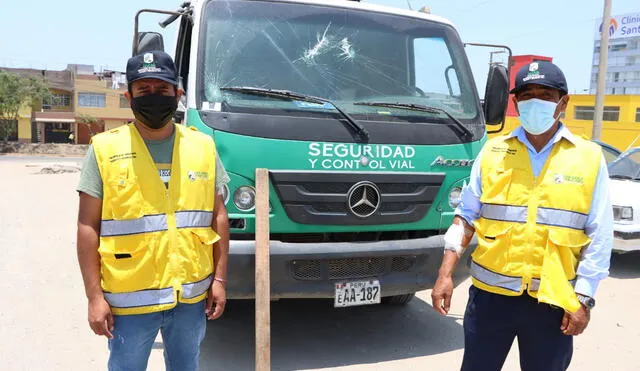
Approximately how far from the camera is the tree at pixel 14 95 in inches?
1746

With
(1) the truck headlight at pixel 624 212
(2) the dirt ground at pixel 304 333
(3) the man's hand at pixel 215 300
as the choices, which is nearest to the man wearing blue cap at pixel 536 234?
(3) the man's hand at pixel 215 300

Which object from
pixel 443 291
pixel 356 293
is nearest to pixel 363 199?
pixel 356 293

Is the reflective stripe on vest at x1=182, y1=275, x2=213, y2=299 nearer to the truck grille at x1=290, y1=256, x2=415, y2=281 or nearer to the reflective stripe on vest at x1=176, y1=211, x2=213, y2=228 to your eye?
the reflective stripe on vest at x1=176, y1=211, x2=213, y2=228

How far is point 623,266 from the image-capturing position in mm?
7379

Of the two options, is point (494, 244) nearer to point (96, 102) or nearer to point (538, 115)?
point (538, 115)

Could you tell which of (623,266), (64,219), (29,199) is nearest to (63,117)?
(29,199)

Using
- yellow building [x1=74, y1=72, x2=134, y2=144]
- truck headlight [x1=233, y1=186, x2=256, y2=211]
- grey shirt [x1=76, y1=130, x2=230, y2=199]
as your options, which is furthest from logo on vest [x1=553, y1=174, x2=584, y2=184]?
yellow building [x1=74, y1=72, x2=134, y2=144]

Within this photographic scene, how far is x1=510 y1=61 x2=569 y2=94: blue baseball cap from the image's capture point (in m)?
2.37

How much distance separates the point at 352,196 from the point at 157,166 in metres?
1.61

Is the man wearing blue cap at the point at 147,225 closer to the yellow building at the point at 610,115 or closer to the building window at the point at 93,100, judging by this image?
the yellow building at the point at 610,115

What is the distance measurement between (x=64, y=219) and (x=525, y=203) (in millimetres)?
9555

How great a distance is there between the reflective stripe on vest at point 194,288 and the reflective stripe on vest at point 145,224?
0.26 meters

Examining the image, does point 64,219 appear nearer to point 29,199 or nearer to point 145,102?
point 29,199

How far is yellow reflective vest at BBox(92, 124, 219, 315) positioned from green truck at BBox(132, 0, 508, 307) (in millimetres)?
1045
